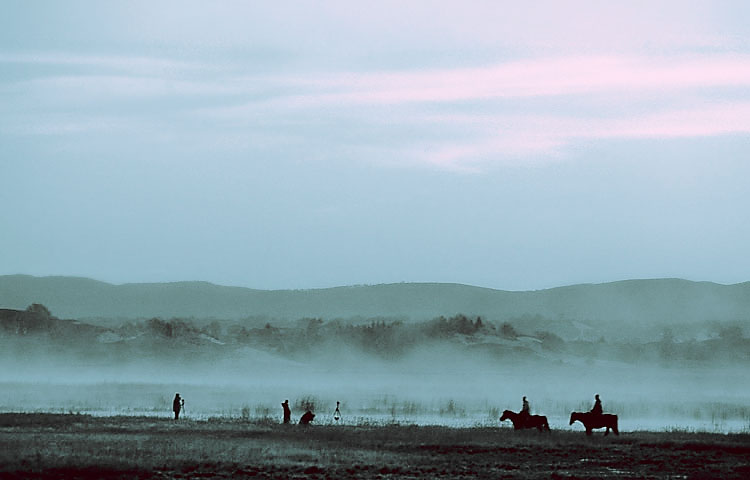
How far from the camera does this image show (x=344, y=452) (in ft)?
134

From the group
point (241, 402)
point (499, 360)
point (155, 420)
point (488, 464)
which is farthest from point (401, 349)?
point (488, 464)

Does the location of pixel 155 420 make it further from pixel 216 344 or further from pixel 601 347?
pixel 601 347

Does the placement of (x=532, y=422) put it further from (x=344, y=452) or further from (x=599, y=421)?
(x=344, y=452)

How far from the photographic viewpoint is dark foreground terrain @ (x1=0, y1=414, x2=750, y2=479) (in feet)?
118

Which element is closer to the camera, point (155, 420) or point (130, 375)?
point (155, 420)

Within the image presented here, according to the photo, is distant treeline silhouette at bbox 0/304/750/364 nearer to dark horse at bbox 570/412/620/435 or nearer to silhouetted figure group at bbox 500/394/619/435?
silhouetted figure group at bbox 500/394/619/435

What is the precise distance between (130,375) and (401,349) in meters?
49.2

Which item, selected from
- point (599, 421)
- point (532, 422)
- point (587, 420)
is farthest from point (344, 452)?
point (599, 421)

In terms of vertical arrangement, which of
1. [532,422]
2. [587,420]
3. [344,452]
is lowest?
[344,452]

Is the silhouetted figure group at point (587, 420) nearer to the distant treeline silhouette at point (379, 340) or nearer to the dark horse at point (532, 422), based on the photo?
the dark horse at point (532, 422)

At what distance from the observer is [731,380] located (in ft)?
477

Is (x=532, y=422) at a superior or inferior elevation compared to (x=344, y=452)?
superior

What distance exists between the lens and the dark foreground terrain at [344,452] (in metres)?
36.0

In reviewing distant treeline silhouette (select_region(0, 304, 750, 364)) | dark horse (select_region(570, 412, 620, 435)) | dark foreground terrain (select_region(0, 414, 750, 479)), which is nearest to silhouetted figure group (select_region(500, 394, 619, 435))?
dark horse (select_region(570, 412, 620, 435))
